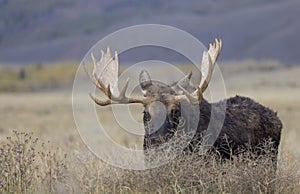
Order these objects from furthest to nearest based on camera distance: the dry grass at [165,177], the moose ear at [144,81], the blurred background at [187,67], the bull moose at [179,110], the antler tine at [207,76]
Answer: the blurred background at [187,67] → the moose ear at [144,81] → the bull moose at [179,110] → the antler tine at [207,76] → the dry grass at [165,177]

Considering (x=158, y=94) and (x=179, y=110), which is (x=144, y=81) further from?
(x=179, y=110)

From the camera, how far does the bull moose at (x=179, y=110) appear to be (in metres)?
10.3

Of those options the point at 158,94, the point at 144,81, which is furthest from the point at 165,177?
the point at 144,81

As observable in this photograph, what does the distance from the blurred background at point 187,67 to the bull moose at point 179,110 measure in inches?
55.0

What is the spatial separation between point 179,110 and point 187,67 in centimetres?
5966

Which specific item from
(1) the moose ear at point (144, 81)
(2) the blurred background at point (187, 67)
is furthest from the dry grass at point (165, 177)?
(2) the blurred background at point (187, 67)

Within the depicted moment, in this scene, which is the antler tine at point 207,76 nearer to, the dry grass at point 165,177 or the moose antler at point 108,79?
the moose antler at point 108,79

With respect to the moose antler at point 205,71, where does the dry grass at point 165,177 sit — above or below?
below

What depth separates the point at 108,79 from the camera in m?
10.9

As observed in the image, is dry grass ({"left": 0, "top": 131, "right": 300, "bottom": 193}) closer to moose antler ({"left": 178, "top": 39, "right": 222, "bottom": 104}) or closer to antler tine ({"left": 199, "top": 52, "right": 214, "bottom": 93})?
moose antler ({"left": 178, "top": 39, "right": 222, "bottom": 104})

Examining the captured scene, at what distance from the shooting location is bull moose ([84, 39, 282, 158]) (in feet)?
33.9

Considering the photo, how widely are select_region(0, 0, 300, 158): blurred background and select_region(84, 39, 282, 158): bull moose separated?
1398mm

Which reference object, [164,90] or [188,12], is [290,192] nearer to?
[164,90]

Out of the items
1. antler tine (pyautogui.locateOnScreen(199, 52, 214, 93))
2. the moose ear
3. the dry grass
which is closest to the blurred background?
the moose ear
